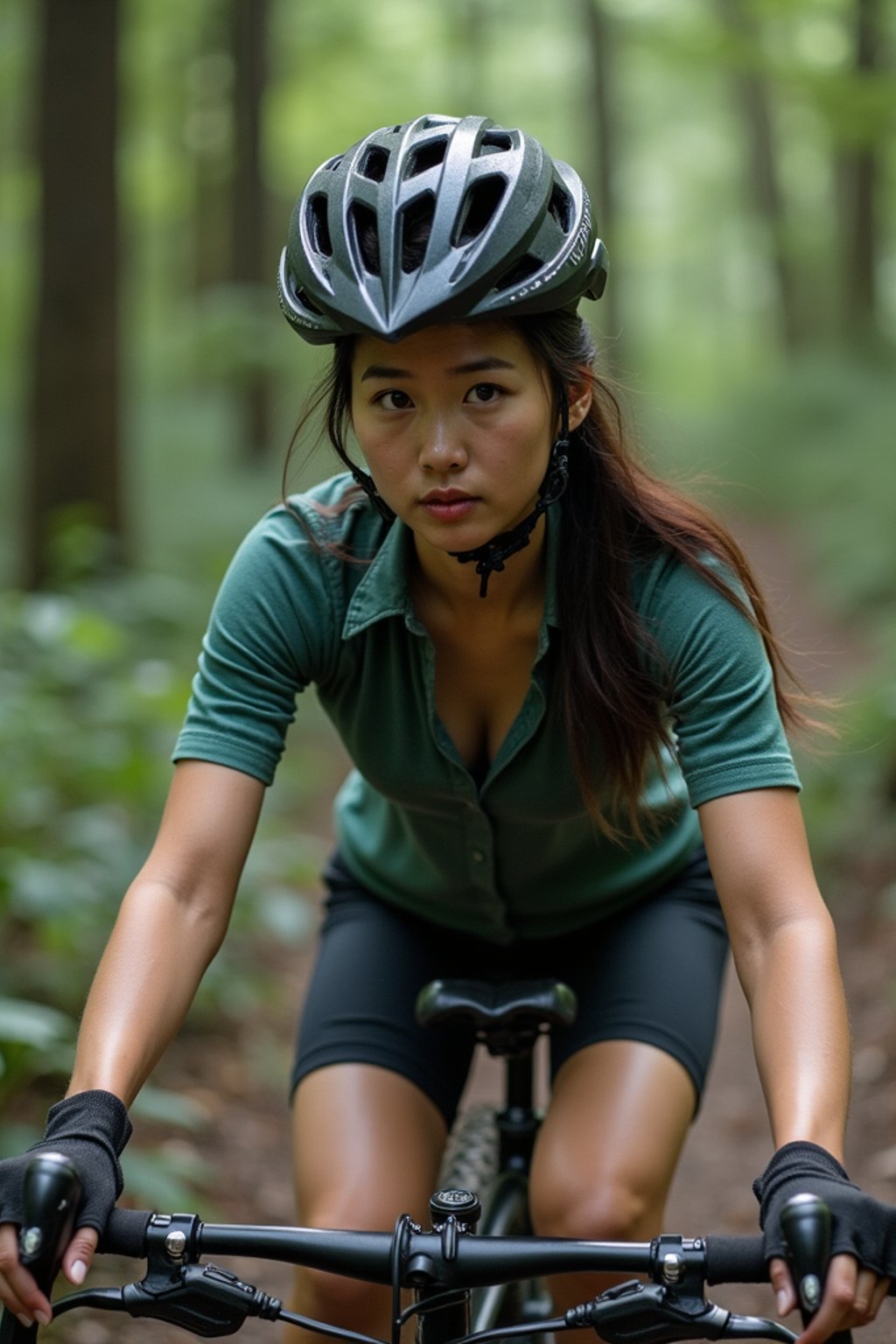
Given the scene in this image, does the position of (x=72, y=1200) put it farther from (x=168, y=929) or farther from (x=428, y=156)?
(x=428, y=156)

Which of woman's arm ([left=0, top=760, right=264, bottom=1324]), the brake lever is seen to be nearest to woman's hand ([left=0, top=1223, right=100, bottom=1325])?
woman's arm ([left=0, top=760, right=264, bottom=1324])

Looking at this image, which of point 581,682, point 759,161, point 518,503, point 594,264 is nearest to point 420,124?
point 594,264

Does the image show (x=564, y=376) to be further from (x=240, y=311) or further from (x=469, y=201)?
(x=240, y=311)

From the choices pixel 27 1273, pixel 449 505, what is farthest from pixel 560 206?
pixel 27 1273

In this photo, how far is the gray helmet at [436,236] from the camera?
229 centimetres

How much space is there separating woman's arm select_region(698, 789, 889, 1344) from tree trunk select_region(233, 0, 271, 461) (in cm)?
1484

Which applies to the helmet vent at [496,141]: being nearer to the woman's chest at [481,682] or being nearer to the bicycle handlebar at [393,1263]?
the woman's chest at [481,682]

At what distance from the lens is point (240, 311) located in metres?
15.3

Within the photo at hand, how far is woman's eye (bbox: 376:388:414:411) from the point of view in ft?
7.63

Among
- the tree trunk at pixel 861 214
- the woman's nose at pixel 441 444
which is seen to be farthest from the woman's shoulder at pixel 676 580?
the tree trunk at pixel 861 214

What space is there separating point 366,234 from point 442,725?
89cm

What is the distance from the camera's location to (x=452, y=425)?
7.42ft

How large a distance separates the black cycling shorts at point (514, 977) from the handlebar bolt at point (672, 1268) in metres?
1.04

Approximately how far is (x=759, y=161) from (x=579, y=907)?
84.8 feet
